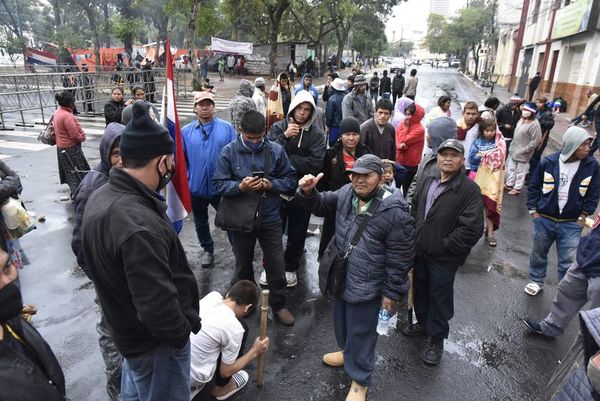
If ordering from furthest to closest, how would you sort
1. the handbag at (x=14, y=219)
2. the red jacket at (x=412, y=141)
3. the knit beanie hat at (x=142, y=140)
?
the red jacket at (x=412, y=141) < the handbag at (x=14, y=219) < the knit beanie hat at (x=142, y=140)

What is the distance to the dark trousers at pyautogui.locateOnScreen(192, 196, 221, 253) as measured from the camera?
14.8ft

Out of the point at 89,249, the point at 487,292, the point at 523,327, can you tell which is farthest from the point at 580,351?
the point at 89,249

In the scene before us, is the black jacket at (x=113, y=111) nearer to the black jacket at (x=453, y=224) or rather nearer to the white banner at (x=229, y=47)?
the black jacket at (x=453, y=224)

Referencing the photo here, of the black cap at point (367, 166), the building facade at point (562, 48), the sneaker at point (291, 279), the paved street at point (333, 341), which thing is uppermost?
the building facade at point (562, 48)

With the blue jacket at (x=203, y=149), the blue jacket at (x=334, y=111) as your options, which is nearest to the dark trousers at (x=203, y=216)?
the blue jacket at (x=203, y=149)

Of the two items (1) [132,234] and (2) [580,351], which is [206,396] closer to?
(1) [132,234]

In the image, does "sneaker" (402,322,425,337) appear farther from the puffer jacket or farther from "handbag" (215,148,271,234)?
"handbag" (215,148,271,234)

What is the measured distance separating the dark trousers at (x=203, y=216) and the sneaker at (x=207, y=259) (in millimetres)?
51

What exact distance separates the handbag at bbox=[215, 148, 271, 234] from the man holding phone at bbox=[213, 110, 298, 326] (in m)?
0.01

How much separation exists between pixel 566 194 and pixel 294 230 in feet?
9.01

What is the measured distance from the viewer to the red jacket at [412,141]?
18.5 feet

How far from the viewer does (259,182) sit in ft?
11.1

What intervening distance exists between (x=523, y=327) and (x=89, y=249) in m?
3.93

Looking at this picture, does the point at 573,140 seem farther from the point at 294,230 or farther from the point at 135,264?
the point at 135,264
